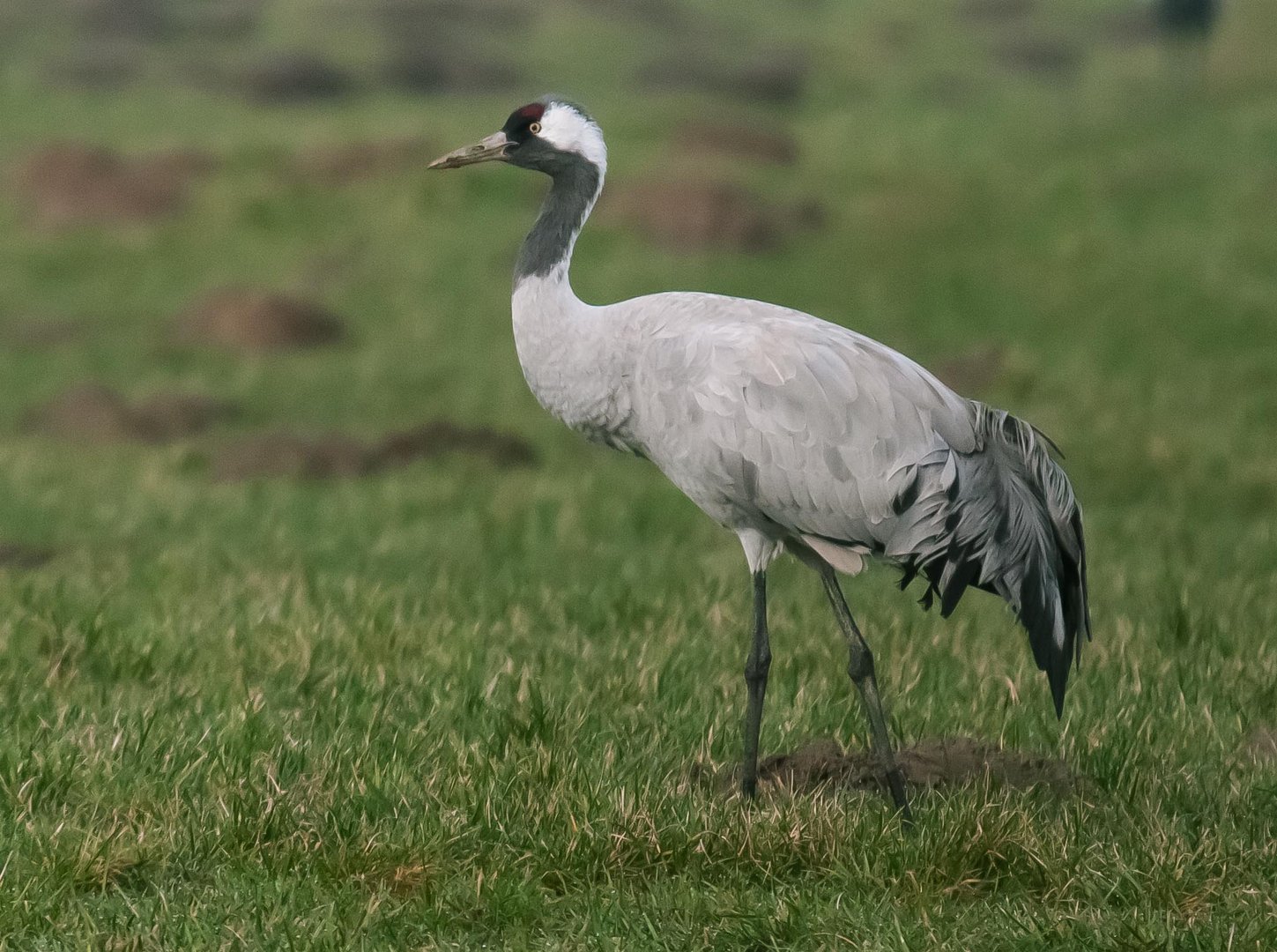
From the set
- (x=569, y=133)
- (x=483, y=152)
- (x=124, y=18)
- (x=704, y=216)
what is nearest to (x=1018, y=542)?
(x=569, y=133)

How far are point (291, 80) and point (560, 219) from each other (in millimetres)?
27669

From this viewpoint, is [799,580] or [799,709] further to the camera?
[799,580]

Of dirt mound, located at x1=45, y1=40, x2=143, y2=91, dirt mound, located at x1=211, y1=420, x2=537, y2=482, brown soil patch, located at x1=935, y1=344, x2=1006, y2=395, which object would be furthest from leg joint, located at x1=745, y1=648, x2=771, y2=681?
dirt mound, located at x1=45, y1=40, x2=143, y2=91

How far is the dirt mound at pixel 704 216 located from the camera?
20.2m

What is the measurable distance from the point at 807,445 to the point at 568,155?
1.44 m

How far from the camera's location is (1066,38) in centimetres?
4028

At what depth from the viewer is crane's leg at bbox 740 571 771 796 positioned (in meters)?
5.35

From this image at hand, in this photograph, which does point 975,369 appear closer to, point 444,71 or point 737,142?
point 737,142

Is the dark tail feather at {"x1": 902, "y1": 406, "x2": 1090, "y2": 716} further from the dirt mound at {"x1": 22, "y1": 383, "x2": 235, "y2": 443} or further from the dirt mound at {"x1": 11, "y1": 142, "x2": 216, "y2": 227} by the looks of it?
the dirt mound at {"x1": 11, "y1": 142, "x2": 216, "y2": 227}

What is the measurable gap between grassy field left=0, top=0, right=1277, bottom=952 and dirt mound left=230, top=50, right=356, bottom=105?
6878 millimetres

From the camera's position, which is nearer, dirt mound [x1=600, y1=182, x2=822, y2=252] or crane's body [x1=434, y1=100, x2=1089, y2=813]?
crane's body [x1=434, y1=100, x2=1089, y2=813]

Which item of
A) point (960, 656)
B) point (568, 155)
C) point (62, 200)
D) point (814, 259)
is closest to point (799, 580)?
point (960, 656)

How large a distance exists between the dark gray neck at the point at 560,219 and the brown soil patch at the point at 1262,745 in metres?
2.90

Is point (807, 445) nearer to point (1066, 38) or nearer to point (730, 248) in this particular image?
point (730, 248)
